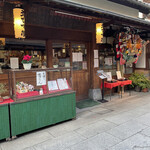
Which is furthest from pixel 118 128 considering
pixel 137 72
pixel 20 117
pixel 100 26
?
pixel 137 72

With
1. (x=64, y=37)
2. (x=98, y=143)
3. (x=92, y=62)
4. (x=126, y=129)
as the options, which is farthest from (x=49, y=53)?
(x=126, y=129)

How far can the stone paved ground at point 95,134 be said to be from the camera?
136 inches

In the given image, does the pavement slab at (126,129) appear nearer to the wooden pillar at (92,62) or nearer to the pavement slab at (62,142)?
the pavement slab at (62,142)

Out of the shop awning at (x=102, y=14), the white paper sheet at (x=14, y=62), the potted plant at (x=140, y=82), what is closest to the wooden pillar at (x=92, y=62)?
the shop awning at (x=102, y=14)

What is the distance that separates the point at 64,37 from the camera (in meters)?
6.30

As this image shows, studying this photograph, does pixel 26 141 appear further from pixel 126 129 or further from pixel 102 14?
pixel 102 14

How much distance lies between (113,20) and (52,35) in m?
2.72

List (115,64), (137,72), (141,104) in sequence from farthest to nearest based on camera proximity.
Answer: (137,72)
(115,64)
(141,104)

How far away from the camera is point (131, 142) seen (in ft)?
11.7

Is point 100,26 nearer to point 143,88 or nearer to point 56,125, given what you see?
point 56,125

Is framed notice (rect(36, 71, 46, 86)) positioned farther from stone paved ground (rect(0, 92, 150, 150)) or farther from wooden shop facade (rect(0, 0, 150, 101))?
stone paved ground (rect(0, 92, 150, 150))

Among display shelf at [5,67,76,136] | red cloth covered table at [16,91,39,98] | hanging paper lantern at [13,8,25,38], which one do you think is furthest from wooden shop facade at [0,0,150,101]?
red cloth covered table at [16,91,39,98]

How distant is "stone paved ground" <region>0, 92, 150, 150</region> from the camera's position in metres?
3.46

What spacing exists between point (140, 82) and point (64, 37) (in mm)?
5815
